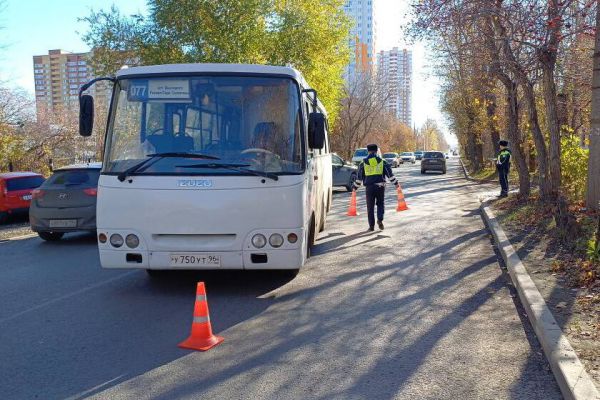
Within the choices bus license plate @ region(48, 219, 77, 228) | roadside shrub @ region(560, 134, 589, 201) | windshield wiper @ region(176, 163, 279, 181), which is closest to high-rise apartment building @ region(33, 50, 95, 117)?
bus license plate @ region(48, 219, 77, 228)

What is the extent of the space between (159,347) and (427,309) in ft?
9.63

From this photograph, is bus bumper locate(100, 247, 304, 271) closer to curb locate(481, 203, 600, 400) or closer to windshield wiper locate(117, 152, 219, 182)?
windshield wiper locate(117, 152, 219, 182)

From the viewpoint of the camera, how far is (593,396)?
361 centimetres

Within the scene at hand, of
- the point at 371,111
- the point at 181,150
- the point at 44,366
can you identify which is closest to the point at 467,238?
the point at 181,150

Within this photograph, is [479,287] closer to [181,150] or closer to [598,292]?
[598,292]

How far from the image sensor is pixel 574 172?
512 inches

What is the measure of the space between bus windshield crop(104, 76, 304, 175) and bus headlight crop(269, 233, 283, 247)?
2.50 ft

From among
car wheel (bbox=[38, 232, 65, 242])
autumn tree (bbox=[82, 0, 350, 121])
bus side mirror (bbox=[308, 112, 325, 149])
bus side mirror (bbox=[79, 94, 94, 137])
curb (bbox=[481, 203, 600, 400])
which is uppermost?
autumn tree (bbox=[82, 0, 350, 121])

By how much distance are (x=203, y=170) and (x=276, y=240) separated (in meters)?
1.18

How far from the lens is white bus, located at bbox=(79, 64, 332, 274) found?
20.7 ft

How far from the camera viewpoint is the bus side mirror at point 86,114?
6637 millimetres

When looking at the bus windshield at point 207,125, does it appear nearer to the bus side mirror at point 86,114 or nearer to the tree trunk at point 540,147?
the bus side mirror at point 86,114

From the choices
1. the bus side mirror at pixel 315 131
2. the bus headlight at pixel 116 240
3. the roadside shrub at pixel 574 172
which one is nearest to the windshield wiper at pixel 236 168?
the bus side mirror at pixel 315 131

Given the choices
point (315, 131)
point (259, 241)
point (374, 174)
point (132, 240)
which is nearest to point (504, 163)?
point (374, 174)
